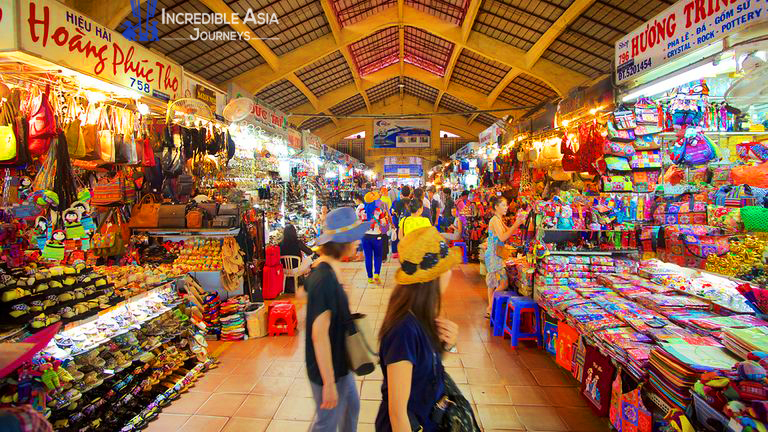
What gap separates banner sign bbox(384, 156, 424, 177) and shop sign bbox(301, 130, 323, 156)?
15809mm

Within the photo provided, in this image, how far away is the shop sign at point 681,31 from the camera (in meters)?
2.35

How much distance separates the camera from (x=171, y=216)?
4723 mm

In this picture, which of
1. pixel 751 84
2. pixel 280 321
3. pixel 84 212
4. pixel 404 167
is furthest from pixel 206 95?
pixel 404 167

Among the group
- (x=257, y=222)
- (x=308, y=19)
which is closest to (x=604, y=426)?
(x=257, y=222)

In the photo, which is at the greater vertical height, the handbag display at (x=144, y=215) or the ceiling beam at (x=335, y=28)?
the ceiling beam at (x=335, y=28)

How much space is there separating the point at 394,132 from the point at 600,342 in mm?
22925

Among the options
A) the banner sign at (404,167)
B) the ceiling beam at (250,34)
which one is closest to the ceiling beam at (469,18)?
the ceiling beam at (250,34)

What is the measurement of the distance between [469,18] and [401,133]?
1456 centimetres

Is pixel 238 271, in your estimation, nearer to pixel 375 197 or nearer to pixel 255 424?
pixel 255 424

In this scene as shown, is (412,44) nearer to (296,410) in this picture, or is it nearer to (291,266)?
(291,266)

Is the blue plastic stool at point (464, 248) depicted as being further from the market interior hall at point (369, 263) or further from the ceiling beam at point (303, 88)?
the ceiling beam at point (303, 88)

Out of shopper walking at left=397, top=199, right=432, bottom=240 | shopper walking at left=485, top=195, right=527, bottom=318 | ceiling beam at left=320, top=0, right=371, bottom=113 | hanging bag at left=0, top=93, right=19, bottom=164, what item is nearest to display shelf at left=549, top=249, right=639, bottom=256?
shopper walking at left=485, top=195, right=527, bottom=318

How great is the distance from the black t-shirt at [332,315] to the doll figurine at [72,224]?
9.04 ft

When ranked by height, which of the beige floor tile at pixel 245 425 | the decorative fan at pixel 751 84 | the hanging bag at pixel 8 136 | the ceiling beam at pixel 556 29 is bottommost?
the beige floor tile at pixel 245 425
